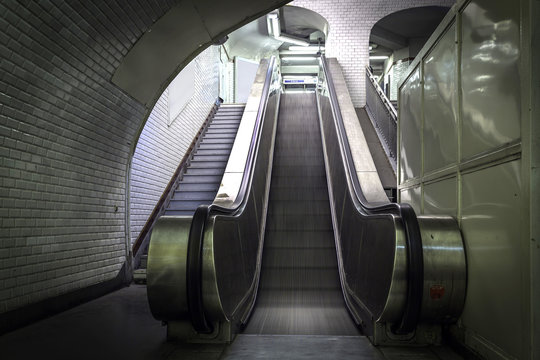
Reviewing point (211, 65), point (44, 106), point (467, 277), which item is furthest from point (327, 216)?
point (211, 65)

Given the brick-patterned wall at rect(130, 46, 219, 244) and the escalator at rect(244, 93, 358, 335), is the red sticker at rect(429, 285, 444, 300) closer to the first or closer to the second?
the escalator at rect(244, 93, 358, 335)

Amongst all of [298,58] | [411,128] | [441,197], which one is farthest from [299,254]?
[298,58]

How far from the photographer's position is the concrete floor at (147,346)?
279cm

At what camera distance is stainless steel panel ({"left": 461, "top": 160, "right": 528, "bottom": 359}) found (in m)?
2.14

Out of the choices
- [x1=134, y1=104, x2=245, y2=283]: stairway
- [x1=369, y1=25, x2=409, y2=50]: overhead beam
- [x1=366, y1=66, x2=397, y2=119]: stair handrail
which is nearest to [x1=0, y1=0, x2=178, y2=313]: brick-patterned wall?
[x1=134, y1=104, x2=245, y2=283]: stairway

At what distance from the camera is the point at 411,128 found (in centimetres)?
418

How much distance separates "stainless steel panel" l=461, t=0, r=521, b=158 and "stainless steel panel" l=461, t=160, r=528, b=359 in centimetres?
20

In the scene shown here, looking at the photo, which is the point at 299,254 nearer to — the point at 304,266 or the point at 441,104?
the point at 304,266

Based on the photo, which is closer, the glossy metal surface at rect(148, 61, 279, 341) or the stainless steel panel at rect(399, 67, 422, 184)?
the glossy metal surface at rect(148, 61, 279, 341)

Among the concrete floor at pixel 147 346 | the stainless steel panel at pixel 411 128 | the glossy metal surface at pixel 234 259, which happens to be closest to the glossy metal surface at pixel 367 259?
the concrete floor at pixel 147 346

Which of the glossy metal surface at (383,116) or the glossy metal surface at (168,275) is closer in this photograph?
the glossy metal surface at (168,275)

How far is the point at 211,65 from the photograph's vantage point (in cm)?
1141

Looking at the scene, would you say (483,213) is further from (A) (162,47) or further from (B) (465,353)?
(A) (162,47)

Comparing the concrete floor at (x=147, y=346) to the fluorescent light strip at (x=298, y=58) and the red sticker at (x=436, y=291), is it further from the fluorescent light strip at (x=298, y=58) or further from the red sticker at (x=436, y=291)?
the fluorescent light strip at (x=298, y=58)
